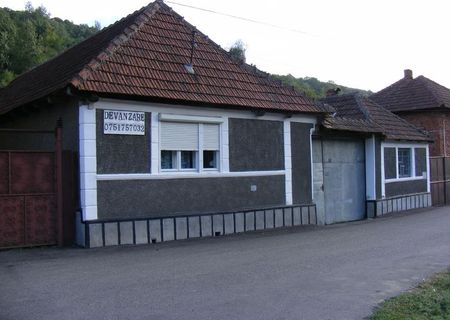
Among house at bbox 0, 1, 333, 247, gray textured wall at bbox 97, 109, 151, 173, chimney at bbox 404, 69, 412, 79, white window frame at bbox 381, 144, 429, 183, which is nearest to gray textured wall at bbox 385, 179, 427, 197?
white window frame at bbox 381, 144, 429, 183

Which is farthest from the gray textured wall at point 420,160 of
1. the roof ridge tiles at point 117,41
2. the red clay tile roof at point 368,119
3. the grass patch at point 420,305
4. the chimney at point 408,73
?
the grass patch at point 420,305

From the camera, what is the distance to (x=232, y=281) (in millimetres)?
8312

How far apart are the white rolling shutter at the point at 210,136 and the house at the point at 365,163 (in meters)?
4.36

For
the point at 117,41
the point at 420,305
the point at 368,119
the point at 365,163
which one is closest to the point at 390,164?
the point at 365,163

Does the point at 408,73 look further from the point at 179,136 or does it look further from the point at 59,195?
the point at 59,195

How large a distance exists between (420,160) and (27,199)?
716 inches

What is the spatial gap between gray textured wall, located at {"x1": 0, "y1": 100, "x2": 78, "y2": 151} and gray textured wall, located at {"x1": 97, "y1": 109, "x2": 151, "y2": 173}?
0.63m

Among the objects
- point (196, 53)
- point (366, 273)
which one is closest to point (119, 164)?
point (196, 53)

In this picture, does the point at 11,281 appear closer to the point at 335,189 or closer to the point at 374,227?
the point at 374,227

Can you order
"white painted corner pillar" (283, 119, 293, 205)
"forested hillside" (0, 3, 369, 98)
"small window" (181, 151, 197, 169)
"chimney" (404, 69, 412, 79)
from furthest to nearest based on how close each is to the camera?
"forested hillside" (0, 3, 369, 98)
"chimney" (404, 69, 412, 79)
"white painted corner pillar" (283, 119, 293, 205)
"small window" (181, 151, 197, 169)

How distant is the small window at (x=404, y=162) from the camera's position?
22.8 m

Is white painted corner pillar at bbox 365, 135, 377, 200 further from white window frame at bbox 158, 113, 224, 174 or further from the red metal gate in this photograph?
the red metal gate

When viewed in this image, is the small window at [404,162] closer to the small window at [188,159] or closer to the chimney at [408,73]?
the small window at [188,159]

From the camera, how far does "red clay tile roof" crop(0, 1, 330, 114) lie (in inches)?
484
